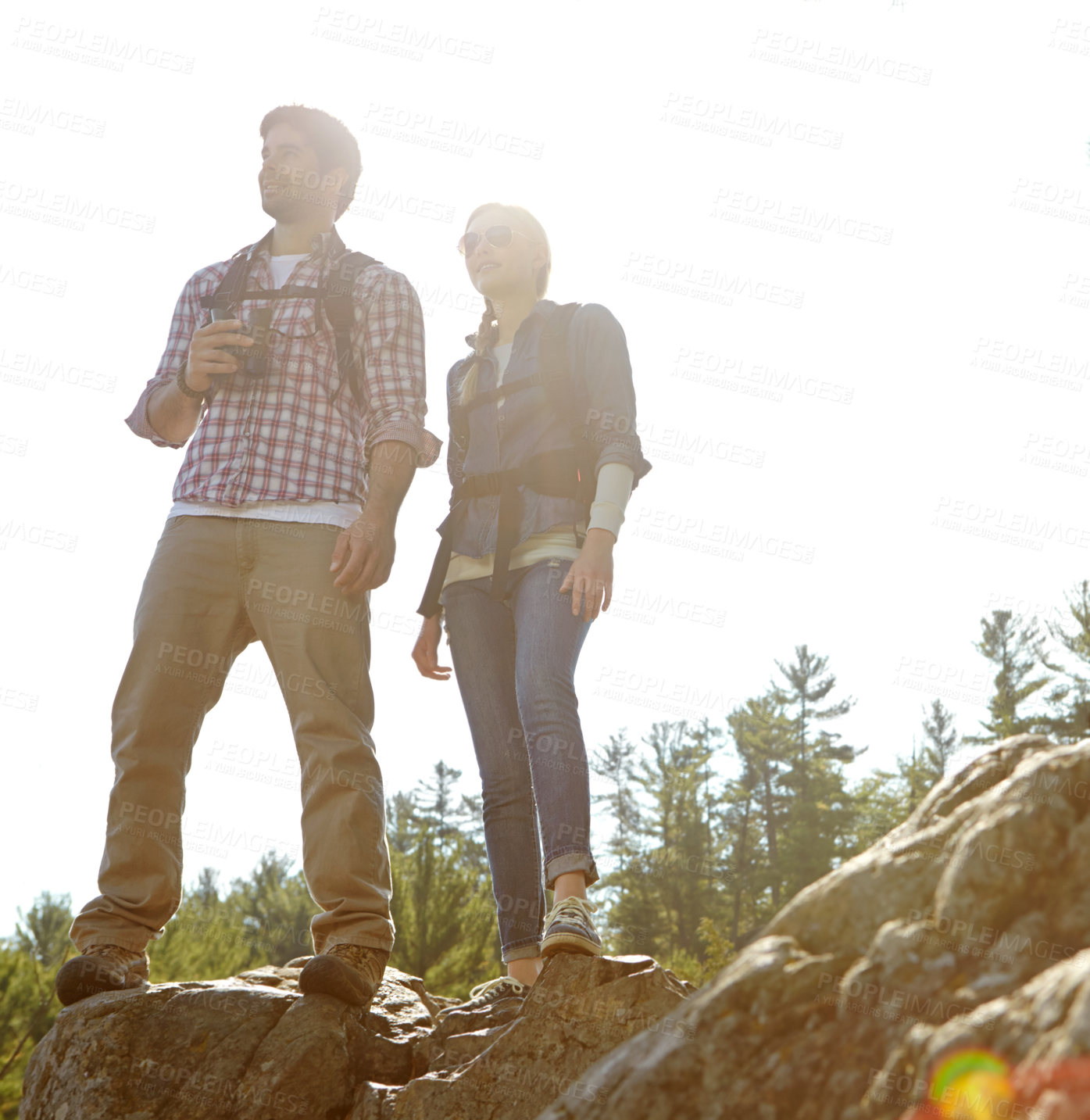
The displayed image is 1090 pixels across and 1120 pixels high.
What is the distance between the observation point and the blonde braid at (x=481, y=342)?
403 centimetres

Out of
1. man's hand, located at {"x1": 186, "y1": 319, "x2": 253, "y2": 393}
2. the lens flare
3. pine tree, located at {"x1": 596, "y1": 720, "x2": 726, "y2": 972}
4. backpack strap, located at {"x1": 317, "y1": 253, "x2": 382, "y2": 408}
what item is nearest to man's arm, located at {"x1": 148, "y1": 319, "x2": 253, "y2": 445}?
man's hand, located at {"x1": 186, "y1": 319, "x2": 253, "y2": 393}

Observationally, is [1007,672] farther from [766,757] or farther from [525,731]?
[525,731]

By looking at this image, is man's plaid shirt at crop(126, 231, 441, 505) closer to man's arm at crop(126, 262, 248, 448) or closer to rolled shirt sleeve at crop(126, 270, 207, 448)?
man's arm at crop(126, 262, 248, 448)

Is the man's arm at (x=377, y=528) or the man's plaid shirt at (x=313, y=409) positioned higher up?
the man's plaid shirt at (x=313, y=409)

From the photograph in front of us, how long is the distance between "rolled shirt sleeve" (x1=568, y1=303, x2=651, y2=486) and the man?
0.62m

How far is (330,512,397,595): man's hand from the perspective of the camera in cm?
347

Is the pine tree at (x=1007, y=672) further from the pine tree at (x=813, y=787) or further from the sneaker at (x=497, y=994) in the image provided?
the sneaker at (x=497, y=994)

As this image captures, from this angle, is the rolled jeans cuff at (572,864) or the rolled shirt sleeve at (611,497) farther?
the rolled shirt sleeve at (611,497)

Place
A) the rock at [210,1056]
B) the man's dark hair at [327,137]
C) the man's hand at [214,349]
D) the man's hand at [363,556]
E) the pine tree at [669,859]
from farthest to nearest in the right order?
the pine tree at [669,859], the man's dark hair at [327,137], the man's hand at [214,349], the man's hand at [363,556], the rock at [210,1056]

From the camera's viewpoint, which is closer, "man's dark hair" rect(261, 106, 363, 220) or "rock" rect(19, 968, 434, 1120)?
"rock" rect(19, 968, 434, 1120)

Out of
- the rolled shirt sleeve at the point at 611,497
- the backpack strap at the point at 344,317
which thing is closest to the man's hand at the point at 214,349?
the backpack strap at the point at 344,317

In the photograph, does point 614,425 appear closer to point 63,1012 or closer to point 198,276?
point 198,276

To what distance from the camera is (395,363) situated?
3773 mm

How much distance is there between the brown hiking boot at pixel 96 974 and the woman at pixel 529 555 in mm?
1181
